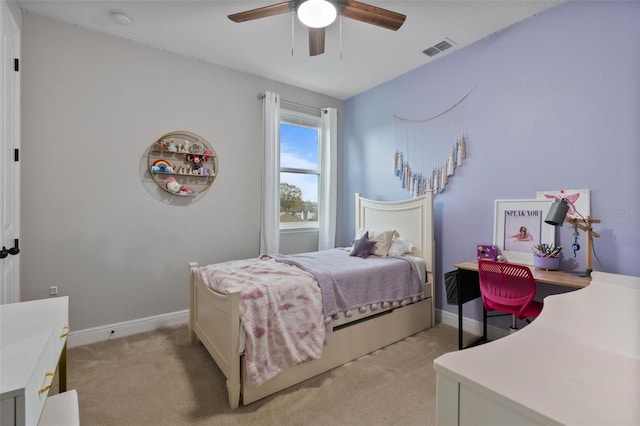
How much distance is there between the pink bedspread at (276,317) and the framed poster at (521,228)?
1761mm

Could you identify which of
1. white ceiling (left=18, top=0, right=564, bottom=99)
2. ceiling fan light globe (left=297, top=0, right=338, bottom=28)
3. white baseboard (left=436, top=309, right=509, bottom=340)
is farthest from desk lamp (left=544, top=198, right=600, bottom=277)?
ceiling fan light globe (left=297, top=0, right=338, bottom=28)

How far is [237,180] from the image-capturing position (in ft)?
11.4

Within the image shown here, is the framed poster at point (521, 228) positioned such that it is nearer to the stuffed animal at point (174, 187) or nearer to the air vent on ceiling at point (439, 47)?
the air vent on ceiling at point (439, 47)

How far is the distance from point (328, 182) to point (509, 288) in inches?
100

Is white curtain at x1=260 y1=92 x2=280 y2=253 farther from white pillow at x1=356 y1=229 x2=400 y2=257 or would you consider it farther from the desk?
the desk

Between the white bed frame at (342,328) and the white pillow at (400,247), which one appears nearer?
the white bed frame at (342,328)

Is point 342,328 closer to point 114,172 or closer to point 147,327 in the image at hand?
point 147,327

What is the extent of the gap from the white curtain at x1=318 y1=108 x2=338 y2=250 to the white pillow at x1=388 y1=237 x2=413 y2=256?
45.2 inches

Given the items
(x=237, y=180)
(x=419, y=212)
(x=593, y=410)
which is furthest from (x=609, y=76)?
(x=237, y=180)

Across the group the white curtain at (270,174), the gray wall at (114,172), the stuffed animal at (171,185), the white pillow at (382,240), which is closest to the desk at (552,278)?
the white pillow at (382,240)

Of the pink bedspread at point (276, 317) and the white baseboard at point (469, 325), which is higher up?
the pink bedspread at point (276, 317)

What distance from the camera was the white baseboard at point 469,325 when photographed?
8.99 feet

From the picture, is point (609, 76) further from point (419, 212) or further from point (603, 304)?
point (603, 304)

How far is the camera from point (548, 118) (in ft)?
7.95
